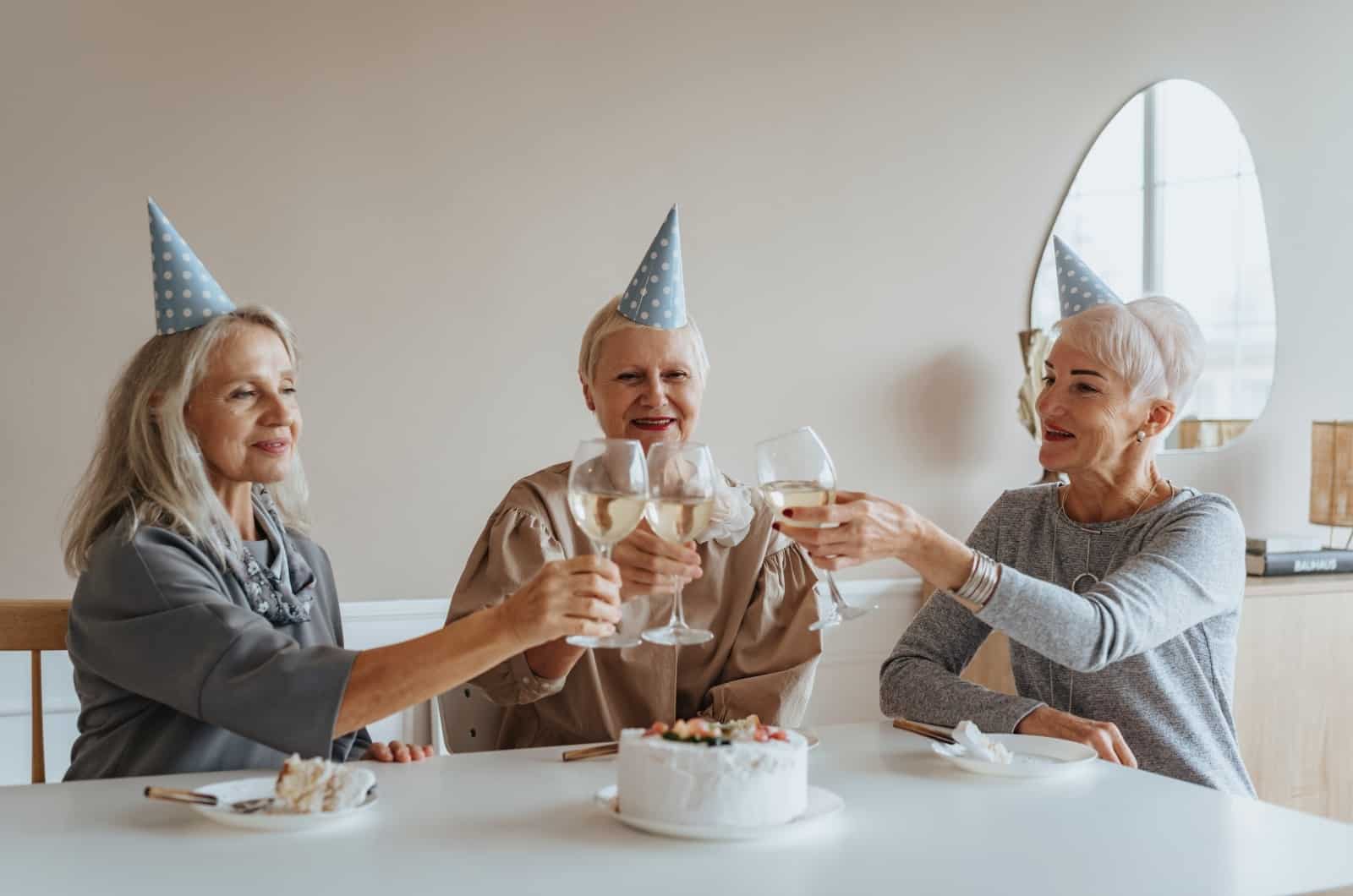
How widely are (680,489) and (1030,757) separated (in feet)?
1.92

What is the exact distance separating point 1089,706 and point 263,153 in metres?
2.02

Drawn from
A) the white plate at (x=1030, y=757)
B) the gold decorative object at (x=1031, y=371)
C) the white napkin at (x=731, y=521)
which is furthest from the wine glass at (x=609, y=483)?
the gold decorative object at (x=1031, y=371)

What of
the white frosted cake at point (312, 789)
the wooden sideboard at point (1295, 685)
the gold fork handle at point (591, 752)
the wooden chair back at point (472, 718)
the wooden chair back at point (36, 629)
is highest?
the wooden chair back at point (36, 629)

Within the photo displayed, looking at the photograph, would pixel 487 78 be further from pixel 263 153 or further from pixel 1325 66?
pixel 1325 66

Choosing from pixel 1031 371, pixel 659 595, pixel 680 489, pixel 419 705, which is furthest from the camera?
pixel 1031 371

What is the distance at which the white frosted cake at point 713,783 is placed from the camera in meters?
1.23

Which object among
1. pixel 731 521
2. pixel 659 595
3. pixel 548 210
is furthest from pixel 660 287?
pixel 548 210

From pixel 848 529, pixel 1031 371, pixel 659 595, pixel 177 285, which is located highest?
pixel 177 285

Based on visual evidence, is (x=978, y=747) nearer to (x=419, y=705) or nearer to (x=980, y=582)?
(x=980, y=582)

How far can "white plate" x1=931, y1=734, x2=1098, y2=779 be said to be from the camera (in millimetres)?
1485

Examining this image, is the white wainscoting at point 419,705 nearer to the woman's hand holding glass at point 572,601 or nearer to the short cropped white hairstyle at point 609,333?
the short cropped white hairstyle at point 609,333

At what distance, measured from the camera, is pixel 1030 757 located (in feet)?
5.19

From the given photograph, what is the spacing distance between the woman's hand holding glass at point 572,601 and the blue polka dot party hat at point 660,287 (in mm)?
773

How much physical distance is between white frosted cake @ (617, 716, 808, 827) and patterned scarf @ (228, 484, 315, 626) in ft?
2.21
